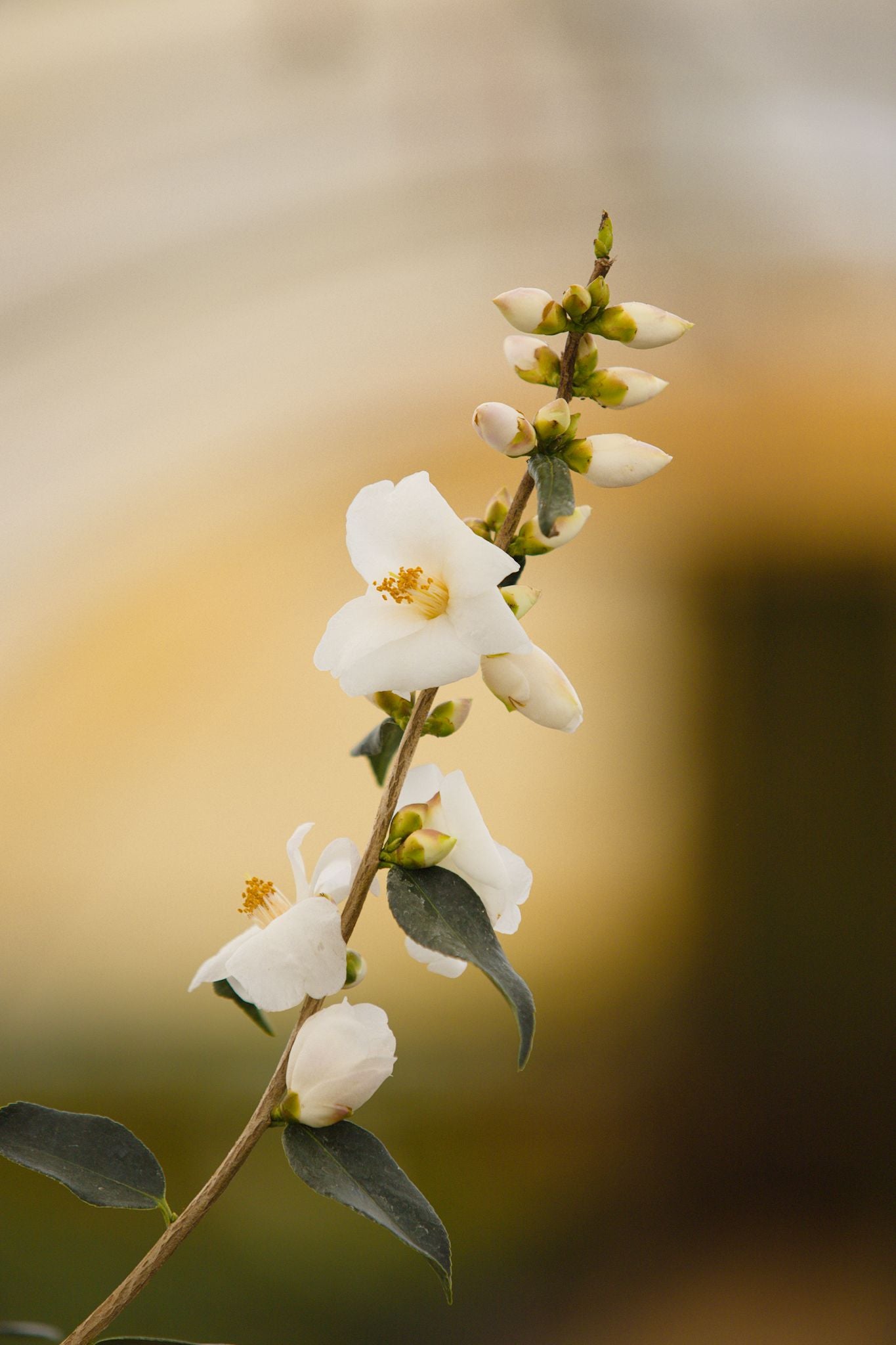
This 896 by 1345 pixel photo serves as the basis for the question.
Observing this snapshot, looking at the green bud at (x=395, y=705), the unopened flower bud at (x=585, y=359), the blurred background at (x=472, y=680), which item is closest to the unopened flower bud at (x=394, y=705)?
the green bud at (x=395, y=705)

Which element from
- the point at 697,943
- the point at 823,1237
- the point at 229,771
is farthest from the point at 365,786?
the point at 823,1237

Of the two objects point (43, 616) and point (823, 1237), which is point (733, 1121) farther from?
point (43, 616)

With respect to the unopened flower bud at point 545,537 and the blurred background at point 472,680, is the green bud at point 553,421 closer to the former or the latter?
the unopened flower bud at point 545,537

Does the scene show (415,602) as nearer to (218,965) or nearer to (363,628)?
(363,628)

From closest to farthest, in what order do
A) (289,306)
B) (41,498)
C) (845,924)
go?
(41,498), (289,306), (845,924)

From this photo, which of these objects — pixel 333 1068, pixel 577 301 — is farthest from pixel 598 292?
pixel 333 1068
